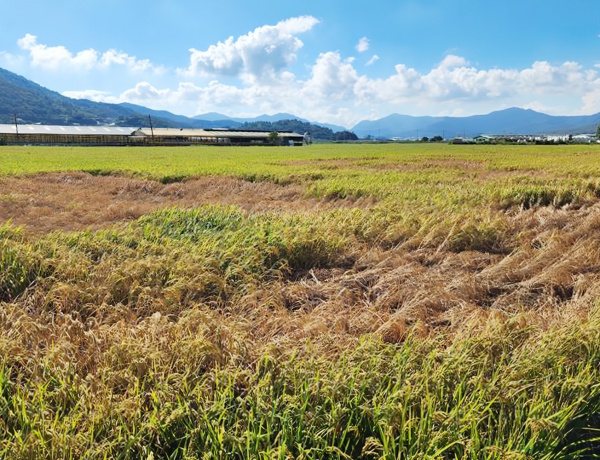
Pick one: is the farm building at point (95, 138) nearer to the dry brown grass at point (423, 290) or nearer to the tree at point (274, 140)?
the tree at point (274, 140)

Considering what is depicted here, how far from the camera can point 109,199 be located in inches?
571

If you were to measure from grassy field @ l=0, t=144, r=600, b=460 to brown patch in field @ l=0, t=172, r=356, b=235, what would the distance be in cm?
138

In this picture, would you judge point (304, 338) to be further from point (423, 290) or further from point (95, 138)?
point (95, 138)

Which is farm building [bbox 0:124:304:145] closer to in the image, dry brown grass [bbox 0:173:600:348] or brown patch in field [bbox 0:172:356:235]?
brown patch in field [bbox 0:172:356:235]

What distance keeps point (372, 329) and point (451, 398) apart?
4.82 ft

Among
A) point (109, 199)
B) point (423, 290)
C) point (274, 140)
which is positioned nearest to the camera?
point (423, 290)

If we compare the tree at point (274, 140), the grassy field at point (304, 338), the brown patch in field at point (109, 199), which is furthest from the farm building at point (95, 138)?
the grassy field at point (304, 338)

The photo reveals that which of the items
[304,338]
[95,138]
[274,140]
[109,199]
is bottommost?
[304,338]

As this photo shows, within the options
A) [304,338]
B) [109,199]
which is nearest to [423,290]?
[304,338]

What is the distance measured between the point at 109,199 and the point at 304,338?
12972mm

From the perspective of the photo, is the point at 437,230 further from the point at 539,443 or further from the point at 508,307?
the point at 539,443

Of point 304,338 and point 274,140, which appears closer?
point 304,338

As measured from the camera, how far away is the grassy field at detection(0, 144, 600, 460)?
8.57 feet

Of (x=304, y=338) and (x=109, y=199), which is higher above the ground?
(x=109, y=199)
